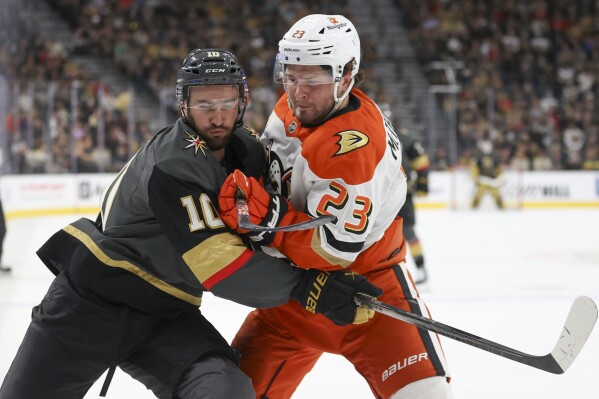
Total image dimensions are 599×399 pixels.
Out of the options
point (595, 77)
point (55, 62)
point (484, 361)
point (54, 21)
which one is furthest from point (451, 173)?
point (484, 361)

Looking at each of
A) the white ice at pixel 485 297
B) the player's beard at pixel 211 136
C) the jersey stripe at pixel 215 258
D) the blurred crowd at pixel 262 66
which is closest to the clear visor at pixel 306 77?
the player's beard at pixel 211 136

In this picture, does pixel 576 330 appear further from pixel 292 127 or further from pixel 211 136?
pixel 211 136

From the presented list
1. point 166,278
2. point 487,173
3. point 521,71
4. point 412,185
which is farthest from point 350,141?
point 521,71

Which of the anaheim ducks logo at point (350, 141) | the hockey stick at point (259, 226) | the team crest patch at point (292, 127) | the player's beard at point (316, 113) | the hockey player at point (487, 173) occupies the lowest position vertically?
the hockey player at point (487, 173)

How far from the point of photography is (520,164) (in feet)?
39.7

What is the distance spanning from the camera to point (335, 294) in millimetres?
2299

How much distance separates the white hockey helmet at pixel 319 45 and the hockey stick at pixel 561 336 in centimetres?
66

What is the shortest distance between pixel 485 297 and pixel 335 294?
3.37 metres

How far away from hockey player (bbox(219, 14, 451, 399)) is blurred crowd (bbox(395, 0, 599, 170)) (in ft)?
31.0

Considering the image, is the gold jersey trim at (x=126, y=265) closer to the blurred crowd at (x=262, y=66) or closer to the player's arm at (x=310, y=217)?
the player's arm at (x=310, y=217)

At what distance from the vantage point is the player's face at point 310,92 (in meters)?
2.38

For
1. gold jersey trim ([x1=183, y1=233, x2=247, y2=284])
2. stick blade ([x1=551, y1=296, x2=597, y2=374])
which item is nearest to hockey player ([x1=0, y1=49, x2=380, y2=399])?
gold jersey trim ([x1=183, y1=233, x2=247, y2=284])

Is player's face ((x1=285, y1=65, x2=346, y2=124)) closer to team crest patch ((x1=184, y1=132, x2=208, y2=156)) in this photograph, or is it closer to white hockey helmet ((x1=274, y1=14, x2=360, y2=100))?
white hockey helmet ((x1=274, y1=14, x2=360, y2=100))

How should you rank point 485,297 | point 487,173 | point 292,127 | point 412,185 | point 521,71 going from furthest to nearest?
point 521,71 → point 487,173 → point 412,185 → point 485,297 → point 292,127
